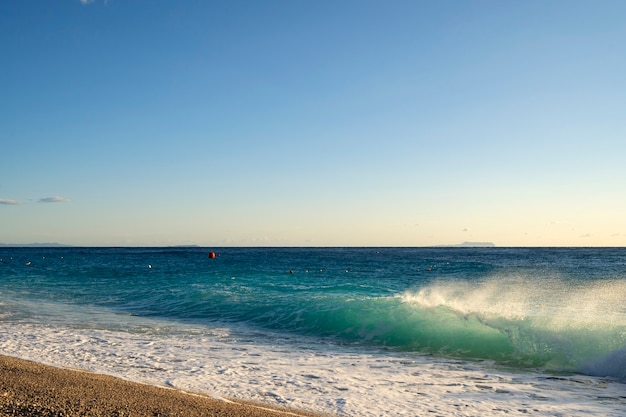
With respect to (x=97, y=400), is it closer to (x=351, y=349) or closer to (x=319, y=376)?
(x=319, y=376)

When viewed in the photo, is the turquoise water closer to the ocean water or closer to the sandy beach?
the ocean water

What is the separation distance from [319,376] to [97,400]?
13.8ft

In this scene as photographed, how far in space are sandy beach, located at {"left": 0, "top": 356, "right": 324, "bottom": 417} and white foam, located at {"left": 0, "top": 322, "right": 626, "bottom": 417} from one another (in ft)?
2.75

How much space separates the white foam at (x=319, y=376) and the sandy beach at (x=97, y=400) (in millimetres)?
839

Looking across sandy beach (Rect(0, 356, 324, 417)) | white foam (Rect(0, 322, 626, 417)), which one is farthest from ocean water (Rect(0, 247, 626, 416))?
sandy beach (Rect(0, 356, 324, 417))

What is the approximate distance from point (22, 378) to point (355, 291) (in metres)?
19.8

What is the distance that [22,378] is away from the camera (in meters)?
8.09

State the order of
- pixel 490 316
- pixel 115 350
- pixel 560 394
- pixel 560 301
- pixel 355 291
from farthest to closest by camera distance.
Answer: pixel 355 291, pixel 560 301, pixel 490 316, pixel 115 350, pixel 560 394

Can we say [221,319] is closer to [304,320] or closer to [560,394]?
[304,320]

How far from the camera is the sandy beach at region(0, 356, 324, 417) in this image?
638 centimetres

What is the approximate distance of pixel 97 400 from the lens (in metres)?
6.92

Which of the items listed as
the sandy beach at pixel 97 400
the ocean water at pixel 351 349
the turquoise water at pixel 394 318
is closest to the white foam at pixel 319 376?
the ocean water at pixel 351 349

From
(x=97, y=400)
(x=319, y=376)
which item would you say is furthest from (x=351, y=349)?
(x=97, y=400)

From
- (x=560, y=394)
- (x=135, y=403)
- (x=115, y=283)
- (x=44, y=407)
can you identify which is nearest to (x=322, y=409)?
(x=135, y=403)
